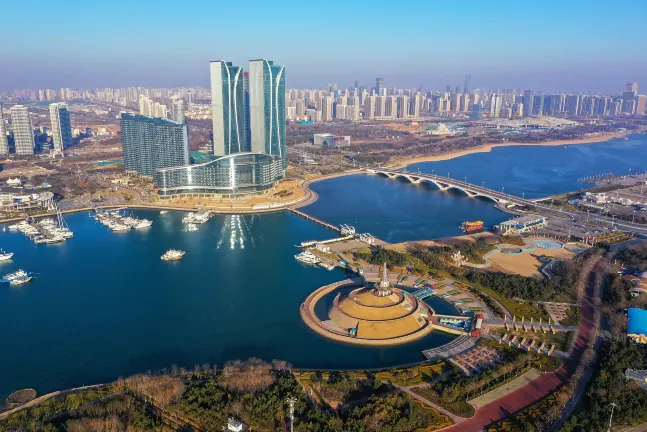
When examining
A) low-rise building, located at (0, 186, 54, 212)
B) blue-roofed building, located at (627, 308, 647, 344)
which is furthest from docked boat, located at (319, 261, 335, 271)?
low-rise building, located at (0, 186, 54, 212)

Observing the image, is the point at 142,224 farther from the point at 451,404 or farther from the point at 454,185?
the point at 454,185

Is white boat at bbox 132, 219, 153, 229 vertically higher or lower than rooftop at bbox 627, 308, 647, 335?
lower

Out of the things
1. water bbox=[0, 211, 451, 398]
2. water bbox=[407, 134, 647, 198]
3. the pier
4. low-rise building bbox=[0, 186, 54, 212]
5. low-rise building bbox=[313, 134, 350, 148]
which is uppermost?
low-rise building bbox=[313, 134, 350, 148]

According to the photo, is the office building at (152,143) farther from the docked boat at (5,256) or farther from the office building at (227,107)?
the docked boat at (5,256)

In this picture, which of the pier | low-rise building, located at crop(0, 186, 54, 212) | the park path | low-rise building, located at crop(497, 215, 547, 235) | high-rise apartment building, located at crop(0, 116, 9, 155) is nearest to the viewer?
the park path

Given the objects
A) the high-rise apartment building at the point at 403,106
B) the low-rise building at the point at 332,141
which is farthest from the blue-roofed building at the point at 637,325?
the high-rise apartment building at the point at 403,106

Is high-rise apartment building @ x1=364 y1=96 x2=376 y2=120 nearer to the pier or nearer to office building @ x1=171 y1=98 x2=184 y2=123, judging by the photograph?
office building @ x1=171 y1=98 x2=184 y2=123

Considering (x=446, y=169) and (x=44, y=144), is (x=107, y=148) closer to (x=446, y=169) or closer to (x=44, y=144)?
(x=44, y=144)
